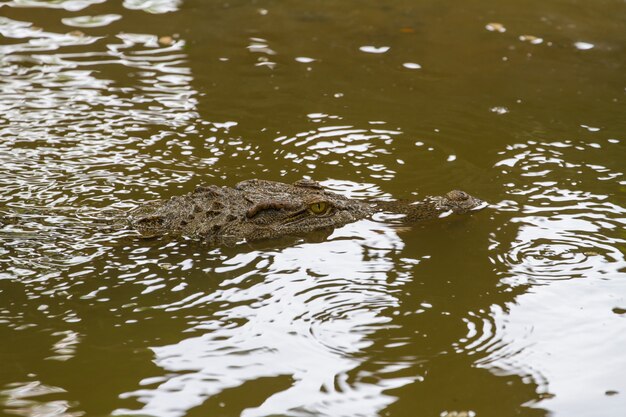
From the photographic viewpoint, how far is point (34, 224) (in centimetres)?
618

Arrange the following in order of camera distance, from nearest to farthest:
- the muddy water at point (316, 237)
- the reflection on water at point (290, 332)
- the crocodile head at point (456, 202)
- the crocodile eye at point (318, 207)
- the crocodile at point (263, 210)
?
the reflection on water at point (290, 332)
the muddy water at point (316, 237)
the crocodile at point (263, 210)
the crocodile eye at point (318, 207)
the crocodile head at point (456, 202)

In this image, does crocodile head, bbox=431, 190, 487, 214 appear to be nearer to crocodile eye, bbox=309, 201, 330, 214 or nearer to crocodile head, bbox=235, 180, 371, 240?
crocodile head, bbox=235, 180, 371, 240

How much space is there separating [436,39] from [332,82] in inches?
88.7

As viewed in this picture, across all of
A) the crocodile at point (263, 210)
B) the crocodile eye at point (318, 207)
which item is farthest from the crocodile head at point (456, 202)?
the crocodile eye at point (318, 207)

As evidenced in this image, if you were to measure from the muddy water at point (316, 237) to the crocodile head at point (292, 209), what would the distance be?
0.16 m

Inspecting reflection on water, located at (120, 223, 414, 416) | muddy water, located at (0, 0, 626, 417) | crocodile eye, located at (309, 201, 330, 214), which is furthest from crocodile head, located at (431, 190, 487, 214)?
crocodile eye, located at (309, 201, 330, 214)

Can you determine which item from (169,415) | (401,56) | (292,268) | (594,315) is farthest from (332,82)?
(169,415)

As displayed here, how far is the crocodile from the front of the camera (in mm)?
6172

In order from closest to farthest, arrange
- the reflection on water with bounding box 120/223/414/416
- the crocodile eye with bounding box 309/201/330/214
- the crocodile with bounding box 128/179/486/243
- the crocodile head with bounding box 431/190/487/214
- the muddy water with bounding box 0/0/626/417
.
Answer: the reflection on water with bounding box 120/223/414/416
the muddy water with bounding box 0/0/626/417
the crocodile with bounding box 128/179/486/243
the crocodile eye with bounding box 309/201/330/214
the crocodile head with bounding box 431/190/487/214

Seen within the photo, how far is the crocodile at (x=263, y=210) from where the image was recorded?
20.2 feet

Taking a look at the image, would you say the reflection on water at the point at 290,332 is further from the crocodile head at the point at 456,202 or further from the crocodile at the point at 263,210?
the crocodile head at the point at 456,202

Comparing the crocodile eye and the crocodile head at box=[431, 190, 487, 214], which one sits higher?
the crocodile eye

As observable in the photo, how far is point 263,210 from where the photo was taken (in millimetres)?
6258

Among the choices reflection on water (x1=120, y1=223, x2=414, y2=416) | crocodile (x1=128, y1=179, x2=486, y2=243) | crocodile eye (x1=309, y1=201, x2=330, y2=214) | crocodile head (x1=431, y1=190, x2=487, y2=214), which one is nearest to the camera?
reflection on water (x1=120, y1=223, x2=414, y2=416)
